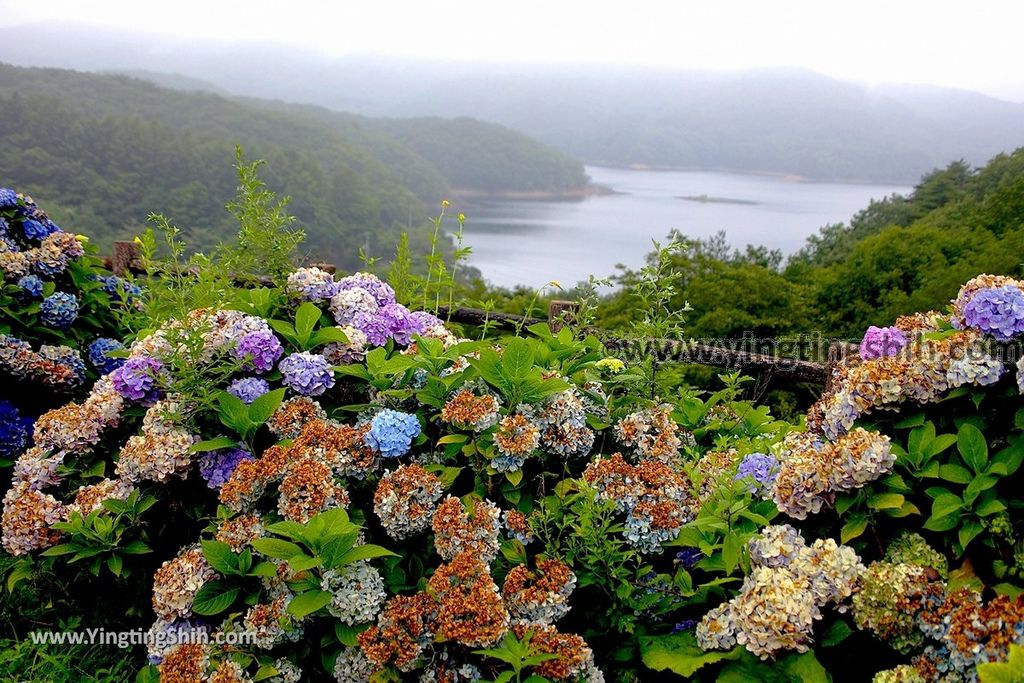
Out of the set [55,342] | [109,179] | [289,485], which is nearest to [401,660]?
[289,485]

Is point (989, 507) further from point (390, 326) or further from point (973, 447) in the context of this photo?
point (390, 326)

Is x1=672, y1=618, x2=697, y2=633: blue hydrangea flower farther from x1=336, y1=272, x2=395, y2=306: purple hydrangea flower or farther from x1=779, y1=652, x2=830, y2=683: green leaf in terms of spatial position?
x1=336, y1=272, x2=395, y2=306: purple hydrangea flower

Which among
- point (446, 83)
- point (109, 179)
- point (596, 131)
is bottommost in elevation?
point (109, 179)

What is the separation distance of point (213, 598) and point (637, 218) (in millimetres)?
75998

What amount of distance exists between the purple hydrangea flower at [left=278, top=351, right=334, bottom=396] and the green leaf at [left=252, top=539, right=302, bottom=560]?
627 mm

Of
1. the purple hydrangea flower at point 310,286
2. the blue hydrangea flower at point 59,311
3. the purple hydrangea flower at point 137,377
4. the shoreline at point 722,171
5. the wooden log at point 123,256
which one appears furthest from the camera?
the shoreline at point 722,171

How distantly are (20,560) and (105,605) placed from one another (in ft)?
1.41

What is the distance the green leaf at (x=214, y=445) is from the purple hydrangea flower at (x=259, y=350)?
27 cm

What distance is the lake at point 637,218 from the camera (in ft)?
151

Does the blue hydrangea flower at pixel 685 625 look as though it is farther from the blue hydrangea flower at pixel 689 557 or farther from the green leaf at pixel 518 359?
the green leaf at pixel 518 359

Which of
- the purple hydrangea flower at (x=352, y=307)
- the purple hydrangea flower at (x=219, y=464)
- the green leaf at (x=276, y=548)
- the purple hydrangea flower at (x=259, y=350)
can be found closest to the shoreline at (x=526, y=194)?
the purple hydrangea flower at (x=352, y=307)

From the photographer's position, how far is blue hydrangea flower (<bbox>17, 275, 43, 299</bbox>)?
324 centimetres

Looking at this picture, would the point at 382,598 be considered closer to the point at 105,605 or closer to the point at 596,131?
the point at 105,605

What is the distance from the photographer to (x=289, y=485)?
1.85 metres
